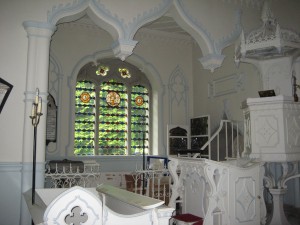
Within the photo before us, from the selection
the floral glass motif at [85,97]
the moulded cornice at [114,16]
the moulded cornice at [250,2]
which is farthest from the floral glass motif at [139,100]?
the moulded cornice at [250,2]

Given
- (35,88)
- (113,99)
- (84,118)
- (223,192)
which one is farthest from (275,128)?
(84,118)

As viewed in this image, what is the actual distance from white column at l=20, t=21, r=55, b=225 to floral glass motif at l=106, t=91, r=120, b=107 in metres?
5.11

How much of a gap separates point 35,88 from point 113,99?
536cm

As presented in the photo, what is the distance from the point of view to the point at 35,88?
5.11 m

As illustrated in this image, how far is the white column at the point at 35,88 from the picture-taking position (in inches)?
193

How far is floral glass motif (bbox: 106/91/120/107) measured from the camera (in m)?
10.4

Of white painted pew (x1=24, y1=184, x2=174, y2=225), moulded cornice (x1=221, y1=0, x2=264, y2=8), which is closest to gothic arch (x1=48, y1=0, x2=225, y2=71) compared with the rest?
moulded cornice (x1=221, y1=0, x2=264, y2=8)

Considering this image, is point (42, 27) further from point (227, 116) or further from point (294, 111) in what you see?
point (227, 116)

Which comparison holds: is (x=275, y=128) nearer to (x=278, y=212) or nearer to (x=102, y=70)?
(x=278, y=212)

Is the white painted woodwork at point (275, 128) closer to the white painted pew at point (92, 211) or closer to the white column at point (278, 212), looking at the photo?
the white column at point (278, 212)

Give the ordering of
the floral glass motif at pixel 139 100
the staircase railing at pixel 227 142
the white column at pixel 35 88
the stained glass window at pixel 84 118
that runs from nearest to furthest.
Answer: the white column at pixel 35 88 < the staircase railing at pixel 227 142 < the stained glass window at pixel 84 118 < the floral glass motif at pixel 139 100

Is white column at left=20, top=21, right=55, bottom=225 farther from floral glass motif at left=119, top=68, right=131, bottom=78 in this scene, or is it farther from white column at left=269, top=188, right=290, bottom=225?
floral glass motif at left=119, top=68, right=131, bottom=78

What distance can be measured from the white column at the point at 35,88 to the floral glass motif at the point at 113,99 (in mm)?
5110

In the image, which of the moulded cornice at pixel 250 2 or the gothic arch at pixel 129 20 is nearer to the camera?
the gothic arch at pixel 129 20
